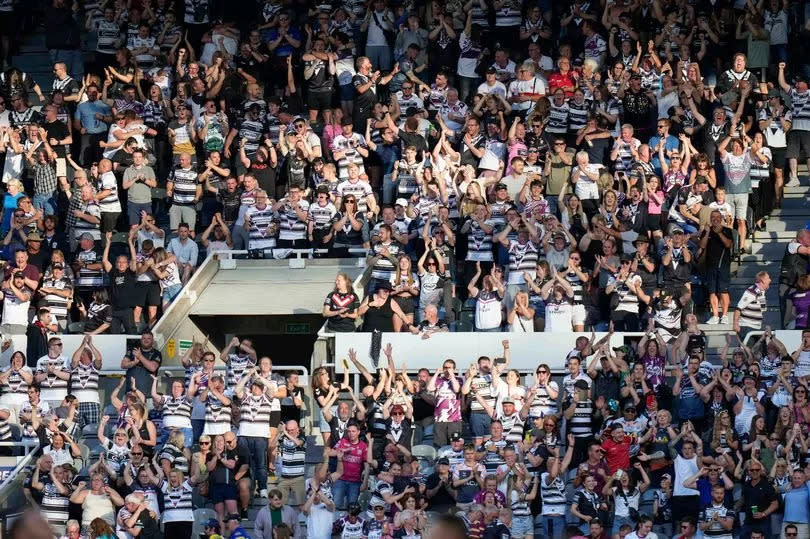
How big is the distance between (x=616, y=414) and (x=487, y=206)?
152 inches

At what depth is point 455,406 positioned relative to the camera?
17.4m

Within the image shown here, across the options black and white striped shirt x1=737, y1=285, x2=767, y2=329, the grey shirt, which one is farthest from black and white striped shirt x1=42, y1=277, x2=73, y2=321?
black and white striped shirt x1=737, y1=285, x2=767, y2=329

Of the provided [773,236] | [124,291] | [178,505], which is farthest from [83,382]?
[773,236]

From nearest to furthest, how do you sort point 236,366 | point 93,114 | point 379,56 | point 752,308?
point 236,366, point 752,308, point 93,114, point 379,56

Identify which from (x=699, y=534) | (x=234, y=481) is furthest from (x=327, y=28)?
(x=699, y=534)

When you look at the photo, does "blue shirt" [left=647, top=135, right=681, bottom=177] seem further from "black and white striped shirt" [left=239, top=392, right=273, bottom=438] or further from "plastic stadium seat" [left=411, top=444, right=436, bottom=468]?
"black and white striped shirt" [left=239, top=392, right=273, bottom=438]

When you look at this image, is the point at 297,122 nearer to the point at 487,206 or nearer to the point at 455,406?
the point at 487,206

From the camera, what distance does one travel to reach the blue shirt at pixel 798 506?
15.8m

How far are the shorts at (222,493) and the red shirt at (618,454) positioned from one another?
3.66m

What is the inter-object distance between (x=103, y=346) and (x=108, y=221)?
2.48m

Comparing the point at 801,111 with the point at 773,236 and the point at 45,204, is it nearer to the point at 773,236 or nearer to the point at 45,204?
the point at 773,236

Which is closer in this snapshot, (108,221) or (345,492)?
(345,492)

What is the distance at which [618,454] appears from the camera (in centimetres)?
1647

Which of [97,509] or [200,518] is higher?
[97,509]
